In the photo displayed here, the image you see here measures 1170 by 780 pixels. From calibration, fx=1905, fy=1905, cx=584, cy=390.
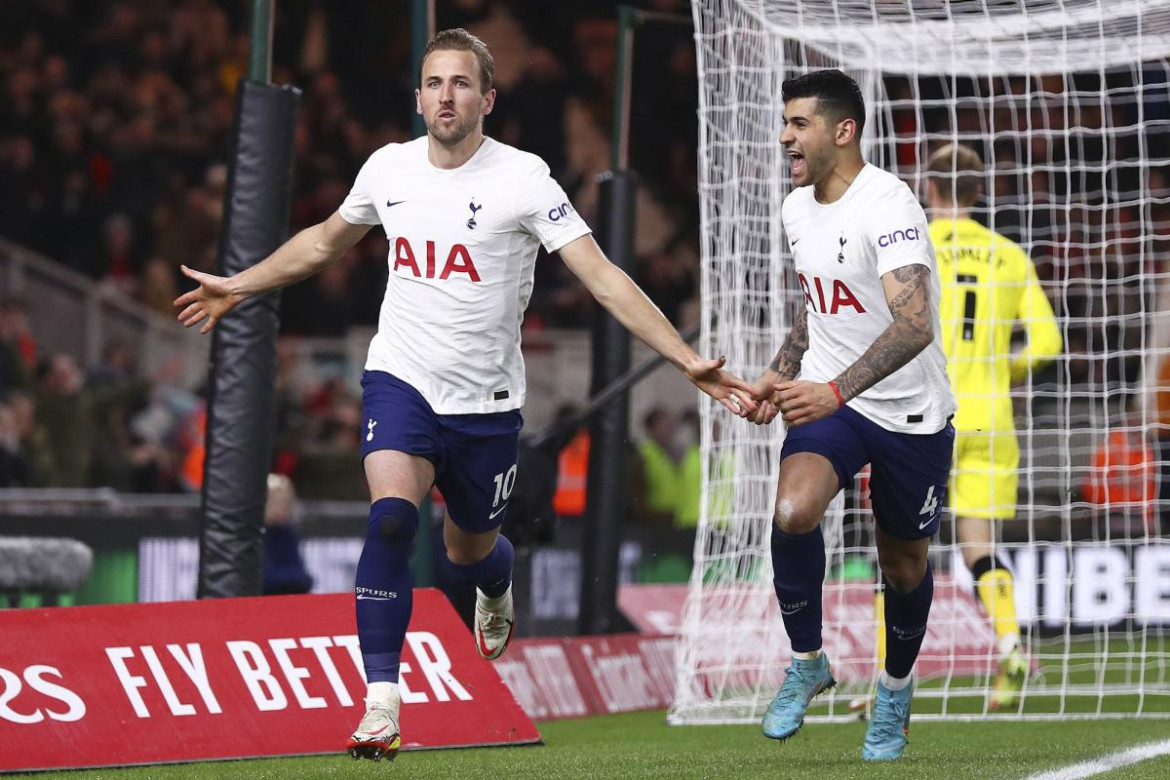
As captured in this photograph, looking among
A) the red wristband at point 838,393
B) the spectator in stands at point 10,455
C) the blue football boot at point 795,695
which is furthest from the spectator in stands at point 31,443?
the red wristband at point 838,393

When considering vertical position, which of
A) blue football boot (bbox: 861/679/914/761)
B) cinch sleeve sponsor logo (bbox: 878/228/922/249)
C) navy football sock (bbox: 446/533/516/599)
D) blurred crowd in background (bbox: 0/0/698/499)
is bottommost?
blue football boot (bbox: 861/679/914/761)

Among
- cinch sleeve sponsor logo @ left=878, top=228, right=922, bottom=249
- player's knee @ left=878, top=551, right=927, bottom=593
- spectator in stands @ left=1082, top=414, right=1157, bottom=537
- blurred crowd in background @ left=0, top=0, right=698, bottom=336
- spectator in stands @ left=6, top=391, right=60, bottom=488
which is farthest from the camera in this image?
blurred crowd in background @ left=0, top=0, right=698, bottom=336

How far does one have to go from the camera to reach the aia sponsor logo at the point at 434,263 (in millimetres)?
6203

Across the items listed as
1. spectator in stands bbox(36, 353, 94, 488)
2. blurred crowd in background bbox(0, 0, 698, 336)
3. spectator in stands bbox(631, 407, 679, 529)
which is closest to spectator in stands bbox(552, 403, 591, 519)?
spectator in stands bbox(631, 407, 679, 529)

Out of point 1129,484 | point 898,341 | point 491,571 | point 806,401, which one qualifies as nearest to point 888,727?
point 806,401

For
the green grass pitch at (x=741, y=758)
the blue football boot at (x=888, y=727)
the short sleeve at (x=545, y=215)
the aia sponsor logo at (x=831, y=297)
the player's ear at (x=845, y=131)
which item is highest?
the player's ear at (x=845, y=131)

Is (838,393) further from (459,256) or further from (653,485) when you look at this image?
(653,485)

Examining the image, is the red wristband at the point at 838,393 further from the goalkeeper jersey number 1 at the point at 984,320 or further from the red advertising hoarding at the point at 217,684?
the goalkeeper jersey number 1 at the point at 984,320

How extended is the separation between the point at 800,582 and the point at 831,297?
3.21 feet

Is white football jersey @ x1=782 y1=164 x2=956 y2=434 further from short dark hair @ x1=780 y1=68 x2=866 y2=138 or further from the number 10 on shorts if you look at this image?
the number 10 on shorts

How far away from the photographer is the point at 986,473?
29.7 feet

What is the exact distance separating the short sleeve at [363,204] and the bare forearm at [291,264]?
0.35 feet

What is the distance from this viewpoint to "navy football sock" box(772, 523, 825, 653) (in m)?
6.45

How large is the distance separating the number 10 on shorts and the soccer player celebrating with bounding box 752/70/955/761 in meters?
0.91
